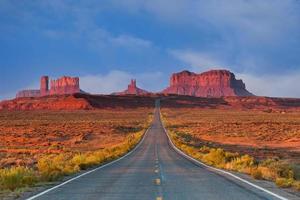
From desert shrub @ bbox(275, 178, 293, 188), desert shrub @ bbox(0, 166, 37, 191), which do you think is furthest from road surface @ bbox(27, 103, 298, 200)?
desert shrub @ bbox(0, 166, 37, 191)

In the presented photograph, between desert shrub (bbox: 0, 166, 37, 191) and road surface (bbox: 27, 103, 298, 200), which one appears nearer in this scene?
road surface (bbox: 27, 103, 298, 200)

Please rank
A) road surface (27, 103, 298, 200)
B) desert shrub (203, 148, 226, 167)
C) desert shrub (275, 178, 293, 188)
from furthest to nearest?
desert shrub (203, 148, 226, 167)
desert shrub (275, 178, 293, 188)
road surface (27, 103, 298, 200)

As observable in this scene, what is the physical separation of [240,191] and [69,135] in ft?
209

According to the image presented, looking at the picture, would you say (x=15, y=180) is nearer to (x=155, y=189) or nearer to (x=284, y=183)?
(x=155, y=189)

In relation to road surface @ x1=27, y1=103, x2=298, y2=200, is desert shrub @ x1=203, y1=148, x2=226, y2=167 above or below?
below

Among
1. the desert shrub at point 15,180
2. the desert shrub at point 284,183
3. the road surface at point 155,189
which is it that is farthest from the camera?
Answer: the desert shrub at point 284,183

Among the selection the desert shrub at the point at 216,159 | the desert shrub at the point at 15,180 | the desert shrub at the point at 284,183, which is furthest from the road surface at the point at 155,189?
the desert shrub at the point at 216,159

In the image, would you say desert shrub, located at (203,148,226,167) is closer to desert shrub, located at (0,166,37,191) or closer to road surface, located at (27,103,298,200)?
road surface, located at (27,103,298,200)

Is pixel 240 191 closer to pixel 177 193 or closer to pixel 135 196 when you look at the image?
pixel 177 193

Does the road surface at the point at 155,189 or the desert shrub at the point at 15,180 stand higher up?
the desert shrub at the point at 15,180

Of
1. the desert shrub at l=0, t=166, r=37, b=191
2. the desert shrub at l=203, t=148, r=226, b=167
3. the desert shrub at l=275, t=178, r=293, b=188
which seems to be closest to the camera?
the desert shrub at l=0, t=166, r=37, b=191

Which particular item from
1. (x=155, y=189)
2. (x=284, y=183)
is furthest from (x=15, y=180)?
(x=284, y=183)

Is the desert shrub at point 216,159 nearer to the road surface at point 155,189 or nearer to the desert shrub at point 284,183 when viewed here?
the road surface at point 155,189

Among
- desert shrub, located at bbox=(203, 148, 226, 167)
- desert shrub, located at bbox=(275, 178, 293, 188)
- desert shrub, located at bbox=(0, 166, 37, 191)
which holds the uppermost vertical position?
desert shrub, located at bbox=(0, 166, 37, 191)
